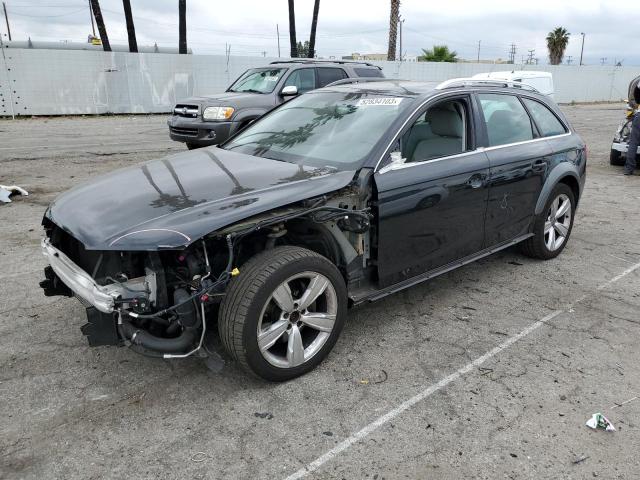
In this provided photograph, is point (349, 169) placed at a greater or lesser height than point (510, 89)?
lesser

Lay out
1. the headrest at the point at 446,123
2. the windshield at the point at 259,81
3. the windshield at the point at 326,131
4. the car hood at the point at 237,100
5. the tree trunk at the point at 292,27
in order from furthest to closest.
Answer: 1. the tree trunk at the point at 292,27
2. the windshield at the point at 259,81
3. the car hood at the point at 237,100
4. the headrest at the point at 446,123
5. the windshield at the point at 326,131

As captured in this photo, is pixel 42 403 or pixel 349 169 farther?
pixel 349 169

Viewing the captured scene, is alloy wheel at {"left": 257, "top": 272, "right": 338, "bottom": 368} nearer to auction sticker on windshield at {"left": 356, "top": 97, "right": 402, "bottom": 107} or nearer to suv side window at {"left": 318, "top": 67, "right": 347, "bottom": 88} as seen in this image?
auction sticker on windshield at {"left": 356, "top": 97, "right": 402, "bottom": 107}

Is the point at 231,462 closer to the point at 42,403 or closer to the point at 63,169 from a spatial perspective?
the point at 42,403

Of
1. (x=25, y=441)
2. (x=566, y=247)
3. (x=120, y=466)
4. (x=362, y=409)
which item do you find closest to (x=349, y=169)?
(x=362, y=409)

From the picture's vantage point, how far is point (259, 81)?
430 inches

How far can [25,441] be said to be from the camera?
2.68 m

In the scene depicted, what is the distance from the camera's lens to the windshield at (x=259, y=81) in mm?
10617

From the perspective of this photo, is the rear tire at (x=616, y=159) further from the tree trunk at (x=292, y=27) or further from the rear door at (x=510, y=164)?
the tree trunk at (x=292, y=27)

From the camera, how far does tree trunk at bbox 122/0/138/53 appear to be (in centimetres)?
2286

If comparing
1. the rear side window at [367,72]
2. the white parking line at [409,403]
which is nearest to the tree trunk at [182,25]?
the rear side window at [367,72]

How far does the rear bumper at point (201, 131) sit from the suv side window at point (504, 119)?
5935 millimetres

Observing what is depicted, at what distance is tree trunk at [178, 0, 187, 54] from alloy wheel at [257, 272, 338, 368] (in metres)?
24.2

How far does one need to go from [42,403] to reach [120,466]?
785 millimetres
